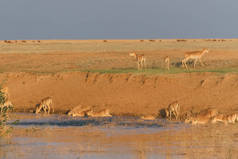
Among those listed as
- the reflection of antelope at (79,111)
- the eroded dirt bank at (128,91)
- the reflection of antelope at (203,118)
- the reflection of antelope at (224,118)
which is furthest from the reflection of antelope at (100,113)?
the reflection of antelope at (224,118)

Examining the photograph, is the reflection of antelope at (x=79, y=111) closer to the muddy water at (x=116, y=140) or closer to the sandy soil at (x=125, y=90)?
the muddy water at (x=116, y=140)

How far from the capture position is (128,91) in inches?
1125

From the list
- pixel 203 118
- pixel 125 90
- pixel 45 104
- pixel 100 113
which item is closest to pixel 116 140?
pixel 203 118

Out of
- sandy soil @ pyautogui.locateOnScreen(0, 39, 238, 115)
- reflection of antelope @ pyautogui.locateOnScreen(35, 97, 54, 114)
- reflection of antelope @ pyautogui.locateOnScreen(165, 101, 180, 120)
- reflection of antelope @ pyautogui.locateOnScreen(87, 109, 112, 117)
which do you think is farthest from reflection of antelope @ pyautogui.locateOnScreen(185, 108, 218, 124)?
reflection of antelope @ pyautogui.locateOnScreen(35, 97, 54, 114)

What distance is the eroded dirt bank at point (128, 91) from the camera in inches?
1052

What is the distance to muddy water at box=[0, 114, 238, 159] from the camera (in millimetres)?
16594

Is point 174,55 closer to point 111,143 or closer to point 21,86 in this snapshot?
point 21,86

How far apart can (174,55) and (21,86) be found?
13.5 metres

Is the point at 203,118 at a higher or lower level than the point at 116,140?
higher

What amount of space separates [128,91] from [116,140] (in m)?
9.53

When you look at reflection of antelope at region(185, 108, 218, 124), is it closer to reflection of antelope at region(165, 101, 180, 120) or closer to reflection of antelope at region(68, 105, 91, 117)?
reflection of antelope at region(165, 101, 180, 120)

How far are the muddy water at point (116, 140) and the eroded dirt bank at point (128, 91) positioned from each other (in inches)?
108

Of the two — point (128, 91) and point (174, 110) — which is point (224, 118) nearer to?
point (174, 110)

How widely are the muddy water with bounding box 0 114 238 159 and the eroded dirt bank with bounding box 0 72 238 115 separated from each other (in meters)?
2.73
